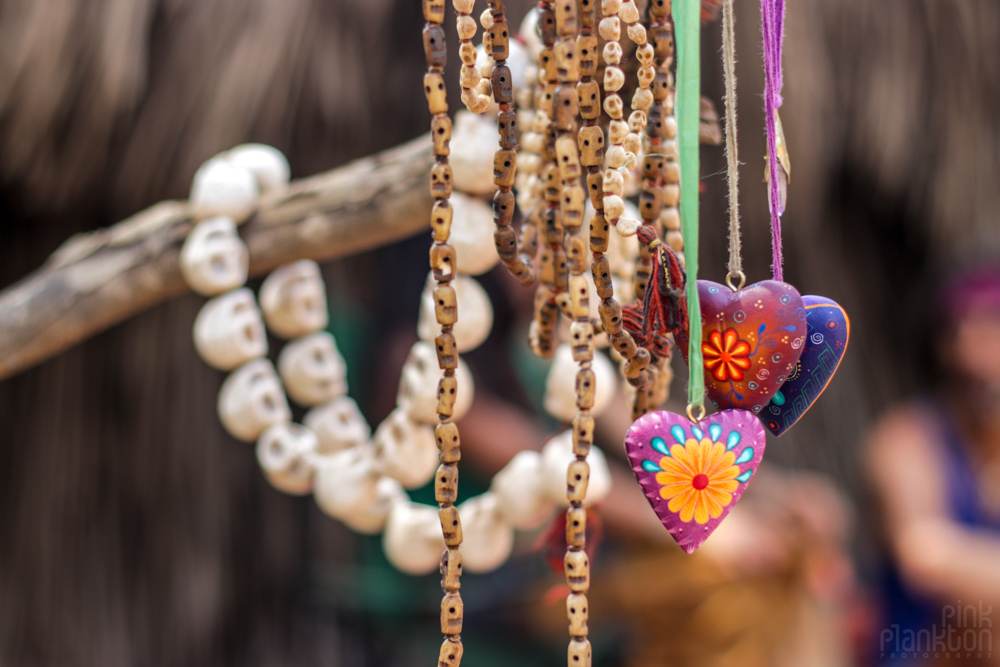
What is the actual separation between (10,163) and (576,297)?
30.8 inches

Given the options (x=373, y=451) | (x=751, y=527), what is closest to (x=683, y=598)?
(x=751, y=527)

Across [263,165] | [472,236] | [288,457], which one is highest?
[263,165]

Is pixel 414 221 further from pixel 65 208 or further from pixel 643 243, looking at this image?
pixel 65 208

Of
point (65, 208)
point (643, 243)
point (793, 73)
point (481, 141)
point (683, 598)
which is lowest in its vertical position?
point (683, 598)

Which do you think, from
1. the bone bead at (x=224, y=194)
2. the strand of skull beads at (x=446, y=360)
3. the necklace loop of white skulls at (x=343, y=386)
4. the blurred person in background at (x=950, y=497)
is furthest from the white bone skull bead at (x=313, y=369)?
the blurred person in background at (x=950, y=497)

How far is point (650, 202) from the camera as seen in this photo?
37 centimetres

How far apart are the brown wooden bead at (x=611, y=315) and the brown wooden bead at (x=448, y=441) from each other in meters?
0.08

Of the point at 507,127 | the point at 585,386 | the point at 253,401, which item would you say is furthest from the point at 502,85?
the point at 253,401

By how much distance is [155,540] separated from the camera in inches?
41.6

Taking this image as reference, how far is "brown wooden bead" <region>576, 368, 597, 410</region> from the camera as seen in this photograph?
34cm

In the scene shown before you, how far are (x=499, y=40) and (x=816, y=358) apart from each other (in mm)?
188

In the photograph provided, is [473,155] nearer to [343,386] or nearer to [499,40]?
[499,40]

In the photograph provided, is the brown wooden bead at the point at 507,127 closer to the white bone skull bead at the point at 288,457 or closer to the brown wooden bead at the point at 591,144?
the brown wooden bead at the point at 591,144

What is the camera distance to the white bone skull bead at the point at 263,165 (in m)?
0.60
